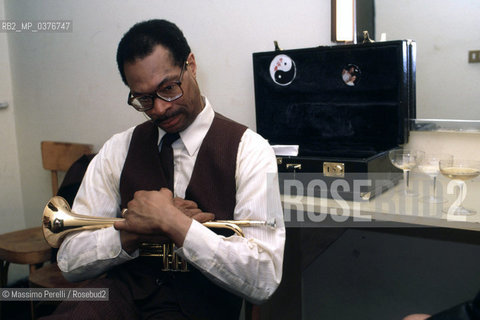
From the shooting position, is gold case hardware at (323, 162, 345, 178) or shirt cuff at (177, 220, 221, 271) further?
gold case hardware at (323, 162, 345, 178)

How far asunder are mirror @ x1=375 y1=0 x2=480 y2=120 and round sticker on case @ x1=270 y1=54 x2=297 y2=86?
40 centimetres

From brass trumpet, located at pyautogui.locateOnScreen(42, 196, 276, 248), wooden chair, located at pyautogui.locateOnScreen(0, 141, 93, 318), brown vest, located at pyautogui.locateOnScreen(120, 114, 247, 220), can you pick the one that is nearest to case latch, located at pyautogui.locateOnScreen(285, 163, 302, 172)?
brown vest, located at pyautogui.locateOnScreen(120, 114, 247, 220)

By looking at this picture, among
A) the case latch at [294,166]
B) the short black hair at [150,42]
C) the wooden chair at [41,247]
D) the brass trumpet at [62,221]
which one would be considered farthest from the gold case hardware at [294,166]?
Result: the wooden chair at [41,247]

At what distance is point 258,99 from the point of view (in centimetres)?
208

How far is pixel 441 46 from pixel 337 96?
0.45m

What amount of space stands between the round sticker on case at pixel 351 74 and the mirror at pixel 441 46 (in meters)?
0.22

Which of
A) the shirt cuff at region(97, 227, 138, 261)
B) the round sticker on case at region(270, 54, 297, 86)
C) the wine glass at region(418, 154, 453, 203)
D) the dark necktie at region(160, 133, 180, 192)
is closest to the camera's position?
the shirt cuff at region(97, 227, 138, 261)

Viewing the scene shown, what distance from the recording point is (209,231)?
1.19m

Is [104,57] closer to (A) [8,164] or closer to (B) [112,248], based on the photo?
(A) [8,164]

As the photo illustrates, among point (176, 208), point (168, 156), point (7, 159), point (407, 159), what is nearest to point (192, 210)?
point (176, 208)

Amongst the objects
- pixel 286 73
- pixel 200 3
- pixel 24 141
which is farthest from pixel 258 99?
pixel 24 141

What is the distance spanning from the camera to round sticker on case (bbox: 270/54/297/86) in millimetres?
1960

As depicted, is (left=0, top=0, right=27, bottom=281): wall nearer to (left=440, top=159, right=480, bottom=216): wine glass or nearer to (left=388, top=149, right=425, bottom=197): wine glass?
(left=388, top=149, right=425, bottom=197): wine glass

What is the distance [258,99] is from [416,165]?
0.78 metres
